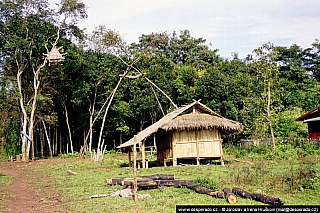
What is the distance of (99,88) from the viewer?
3528cm

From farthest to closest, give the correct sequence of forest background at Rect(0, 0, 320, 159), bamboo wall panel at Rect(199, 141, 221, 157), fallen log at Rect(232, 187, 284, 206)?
forest background at Rect(0, 0, 320, 159), bamboo wall panel at Rect(199, 141, 221, 157), fallen log at Rect(232, 187, 284, 206)

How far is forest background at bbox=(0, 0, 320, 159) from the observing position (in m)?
28.3

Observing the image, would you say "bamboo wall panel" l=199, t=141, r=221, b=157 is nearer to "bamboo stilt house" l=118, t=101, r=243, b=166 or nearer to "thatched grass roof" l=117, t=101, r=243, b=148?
"bamboo stilt house" l=118, t=101, r=243, b=166

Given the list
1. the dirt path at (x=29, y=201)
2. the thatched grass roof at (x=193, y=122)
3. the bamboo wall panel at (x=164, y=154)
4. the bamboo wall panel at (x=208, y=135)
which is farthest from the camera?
the bamboo wall panel at (x=164, y=154)

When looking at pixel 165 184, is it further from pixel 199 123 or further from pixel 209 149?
pixel 209 149

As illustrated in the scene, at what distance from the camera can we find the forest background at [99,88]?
28.3 meters

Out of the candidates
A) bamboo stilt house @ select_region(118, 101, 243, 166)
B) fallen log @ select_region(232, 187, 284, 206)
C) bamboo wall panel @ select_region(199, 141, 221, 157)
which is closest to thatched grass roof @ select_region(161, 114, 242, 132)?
bamboo stilt house @ select_region(118, 101, 243, 166)

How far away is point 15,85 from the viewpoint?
96.8 ft

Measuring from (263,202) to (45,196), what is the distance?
22.8 ft

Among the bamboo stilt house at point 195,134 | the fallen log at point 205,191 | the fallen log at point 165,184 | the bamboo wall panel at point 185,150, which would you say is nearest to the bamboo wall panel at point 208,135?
the bamboo stilt house at point 195,134

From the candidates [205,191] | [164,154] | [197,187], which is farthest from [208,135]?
[205,191]

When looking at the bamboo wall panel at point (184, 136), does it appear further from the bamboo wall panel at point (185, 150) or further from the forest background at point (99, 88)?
the forest background at point (99, 88)

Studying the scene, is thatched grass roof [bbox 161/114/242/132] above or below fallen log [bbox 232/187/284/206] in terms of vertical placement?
above

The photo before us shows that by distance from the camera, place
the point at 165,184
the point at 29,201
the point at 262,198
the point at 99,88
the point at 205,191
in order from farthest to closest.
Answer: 1. the point at 99,88
2. the point at 165,184
3. the point at 29,201
4. the point at 205,191
5. the point at 262,198
